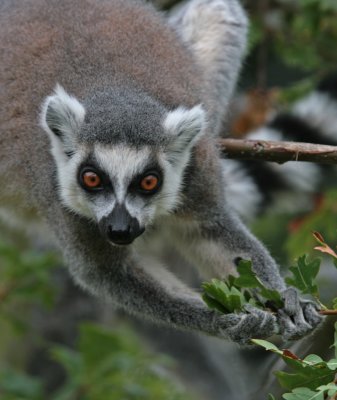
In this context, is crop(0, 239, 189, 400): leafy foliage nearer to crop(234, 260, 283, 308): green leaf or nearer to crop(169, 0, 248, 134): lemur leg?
crop(169, 0, 248, 134): lemur leg

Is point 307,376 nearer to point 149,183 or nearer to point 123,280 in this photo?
point 149,183

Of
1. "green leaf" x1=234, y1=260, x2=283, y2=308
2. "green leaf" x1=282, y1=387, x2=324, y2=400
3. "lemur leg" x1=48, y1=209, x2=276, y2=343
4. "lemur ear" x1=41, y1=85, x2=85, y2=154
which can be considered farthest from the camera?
"lemur leg" x1=48, y1=209, x2=276, y2=343

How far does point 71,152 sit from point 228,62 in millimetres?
2277

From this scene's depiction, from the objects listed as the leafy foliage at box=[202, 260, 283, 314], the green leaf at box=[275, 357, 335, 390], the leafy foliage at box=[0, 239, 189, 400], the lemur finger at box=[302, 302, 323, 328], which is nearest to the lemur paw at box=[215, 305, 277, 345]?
the lemur finger at box=[302, 302, 323, 328]

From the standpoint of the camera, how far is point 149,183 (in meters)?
4.55

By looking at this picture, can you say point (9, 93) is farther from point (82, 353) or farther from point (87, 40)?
point (82, 353)

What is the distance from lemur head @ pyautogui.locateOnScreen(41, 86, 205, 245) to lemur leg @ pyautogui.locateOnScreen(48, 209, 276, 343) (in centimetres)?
21

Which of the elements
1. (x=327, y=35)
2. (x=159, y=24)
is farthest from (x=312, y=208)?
(x=159, y=24)

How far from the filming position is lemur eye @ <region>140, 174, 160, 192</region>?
4512 millimetres

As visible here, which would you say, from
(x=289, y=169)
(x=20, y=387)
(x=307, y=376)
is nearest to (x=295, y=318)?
(x=307, y=376)

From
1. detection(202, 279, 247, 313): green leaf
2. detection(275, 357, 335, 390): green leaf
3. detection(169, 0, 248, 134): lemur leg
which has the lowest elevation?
detection(169, 0, 248, 134): lemur leg

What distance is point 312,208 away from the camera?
6906 millimetres

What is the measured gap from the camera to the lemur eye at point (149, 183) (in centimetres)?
451

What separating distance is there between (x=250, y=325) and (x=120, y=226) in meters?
0.87
